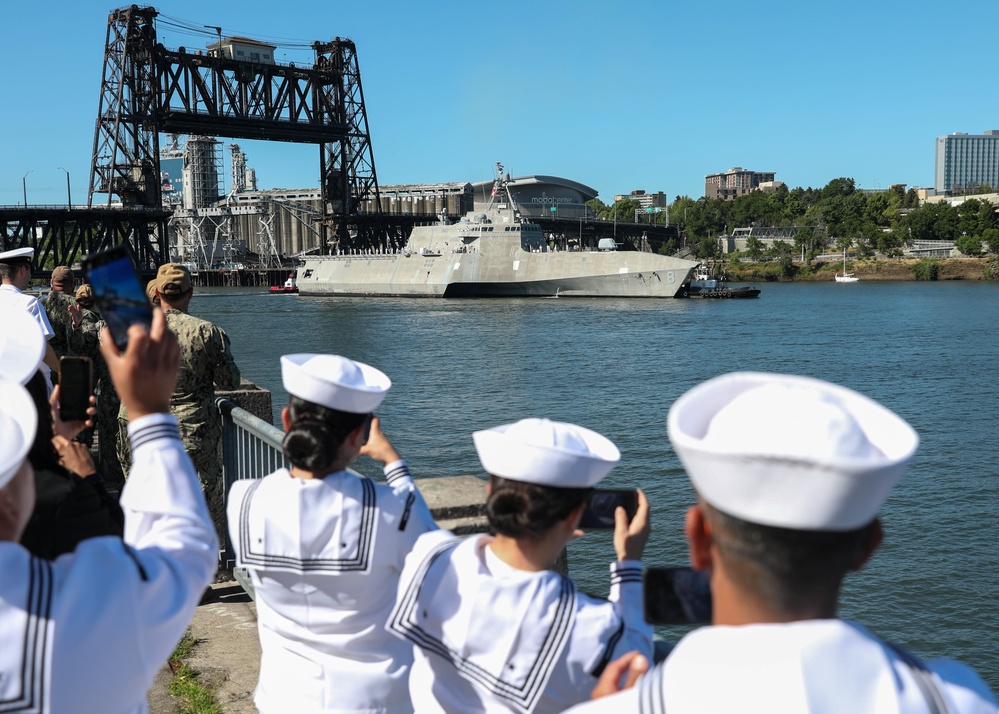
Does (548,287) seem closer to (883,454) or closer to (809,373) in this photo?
(809,373)

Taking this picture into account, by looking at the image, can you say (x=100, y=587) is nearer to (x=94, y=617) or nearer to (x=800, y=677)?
(x=94, y=617)

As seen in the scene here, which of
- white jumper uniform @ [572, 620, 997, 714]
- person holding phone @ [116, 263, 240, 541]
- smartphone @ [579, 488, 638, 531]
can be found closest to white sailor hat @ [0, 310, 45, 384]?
smartphone @ [579, 488, 638, 531]

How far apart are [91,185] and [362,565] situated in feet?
210

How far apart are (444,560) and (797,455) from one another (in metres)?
1.04

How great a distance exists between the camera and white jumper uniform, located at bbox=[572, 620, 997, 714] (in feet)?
3.65

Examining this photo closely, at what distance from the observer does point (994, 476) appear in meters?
12.9

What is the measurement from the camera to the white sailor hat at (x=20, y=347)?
6.19 feet

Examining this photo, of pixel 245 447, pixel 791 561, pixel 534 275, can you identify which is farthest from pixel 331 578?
pixel 534 275

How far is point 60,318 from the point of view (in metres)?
6.14

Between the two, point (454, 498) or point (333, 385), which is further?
point (454, 498)

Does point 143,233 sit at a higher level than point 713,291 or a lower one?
higher

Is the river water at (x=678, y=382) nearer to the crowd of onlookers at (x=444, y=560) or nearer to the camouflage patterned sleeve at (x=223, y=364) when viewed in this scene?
the camouflage patterned sleeve at (x=223, y=364)

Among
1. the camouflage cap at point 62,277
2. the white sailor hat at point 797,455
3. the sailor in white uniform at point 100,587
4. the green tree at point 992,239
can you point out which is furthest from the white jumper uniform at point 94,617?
the green tree at point 992,239

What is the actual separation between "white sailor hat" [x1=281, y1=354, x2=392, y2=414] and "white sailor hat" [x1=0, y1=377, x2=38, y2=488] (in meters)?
0.83
